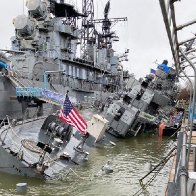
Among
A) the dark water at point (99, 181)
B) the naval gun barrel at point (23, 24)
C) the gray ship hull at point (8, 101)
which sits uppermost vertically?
the naval gun barrel at point (23, 24)

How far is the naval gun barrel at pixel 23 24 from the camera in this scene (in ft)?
126

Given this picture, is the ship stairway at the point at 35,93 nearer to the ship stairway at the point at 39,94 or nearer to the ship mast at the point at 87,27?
the ship stairway at the point at 39,94

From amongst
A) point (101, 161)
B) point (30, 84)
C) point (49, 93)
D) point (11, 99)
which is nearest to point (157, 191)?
point (101, 161)

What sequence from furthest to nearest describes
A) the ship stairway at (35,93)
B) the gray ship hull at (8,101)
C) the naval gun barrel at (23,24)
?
1. the naval gun barrel at (23,24)
2. the gray ship hull at (8,101)
3. the ship stairway at (35,93)

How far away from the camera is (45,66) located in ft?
125

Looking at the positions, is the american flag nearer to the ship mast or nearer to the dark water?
the dark water

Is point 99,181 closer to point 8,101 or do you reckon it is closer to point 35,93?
point 35,93

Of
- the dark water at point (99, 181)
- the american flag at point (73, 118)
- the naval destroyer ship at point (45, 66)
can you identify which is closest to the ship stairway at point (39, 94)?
the naval destroyer ship at point (45, 66)

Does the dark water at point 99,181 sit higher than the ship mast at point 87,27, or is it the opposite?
the ship mast at point 87,27

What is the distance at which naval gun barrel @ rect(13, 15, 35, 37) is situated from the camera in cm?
3850

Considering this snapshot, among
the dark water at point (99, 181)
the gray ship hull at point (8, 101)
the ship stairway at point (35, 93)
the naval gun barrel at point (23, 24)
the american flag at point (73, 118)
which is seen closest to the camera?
the dark water at point (99, 181)

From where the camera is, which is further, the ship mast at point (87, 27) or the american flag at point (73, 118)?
the ship mast at point (87, 27)

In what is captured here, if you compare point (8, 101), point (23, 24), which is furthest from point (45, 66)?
point (8, 101)

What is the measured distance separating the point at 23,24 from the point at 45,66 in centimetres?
529
